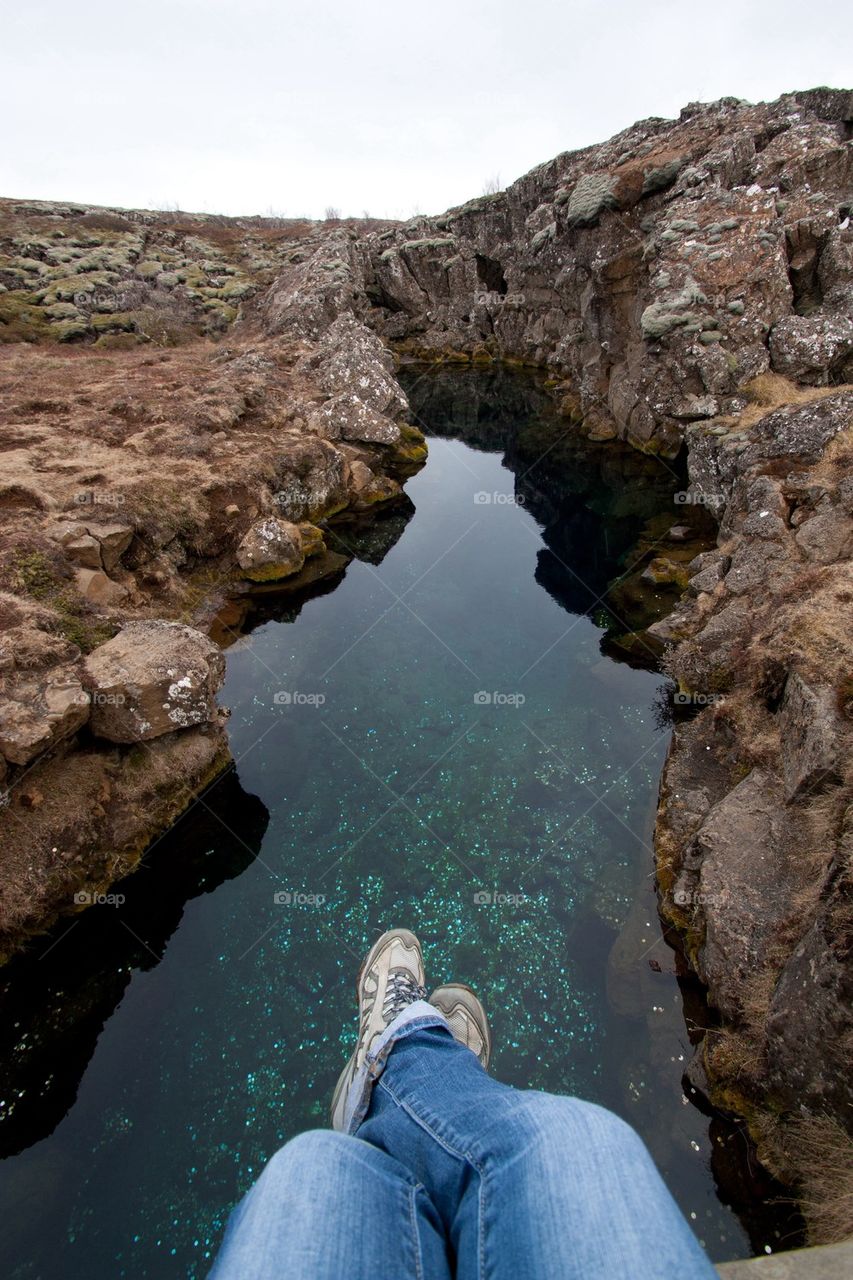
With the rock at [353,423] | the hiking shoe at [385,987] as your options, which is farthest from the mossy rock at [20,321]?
the hiking shoe at [385,987]

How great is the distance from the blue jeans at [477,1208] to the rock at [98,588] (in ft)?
43.2

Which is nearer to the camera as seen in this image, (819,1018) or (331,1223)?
(331,1223)

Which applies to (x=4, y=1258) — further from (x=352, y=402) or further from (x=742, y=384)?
(x=742, y=384)

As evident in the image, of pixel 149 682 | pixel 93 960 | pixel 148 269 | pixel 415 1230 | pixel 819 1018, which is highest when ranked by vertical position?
pixel 148 269

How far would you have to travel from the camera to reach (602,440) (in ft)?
104

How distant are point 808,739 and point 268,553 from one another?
51.3 ft

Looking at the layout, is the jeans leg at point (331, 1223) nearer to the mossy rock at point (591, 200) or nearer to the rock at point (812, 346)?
the rock at point (812, 346)

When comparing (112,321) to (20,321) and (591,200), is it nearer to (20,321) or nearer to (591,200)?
(20,321)

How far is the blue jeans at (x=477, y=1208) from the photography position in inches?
95.5

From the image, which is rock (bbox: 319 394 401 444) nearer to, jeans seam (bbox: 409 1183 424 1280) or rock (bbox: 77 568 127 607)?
rock (bbox: 77 568 127 607)

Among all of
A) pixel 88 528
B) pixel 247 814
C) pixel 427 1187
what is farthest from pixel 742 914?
pixel 88 528

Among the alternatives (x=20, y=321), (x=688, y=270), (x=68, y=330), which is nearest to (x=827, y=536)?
(x=688, y=270)

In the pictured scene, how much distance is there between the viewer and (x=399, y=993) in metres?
6.62

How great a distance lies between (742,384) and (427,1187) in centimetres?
2812
